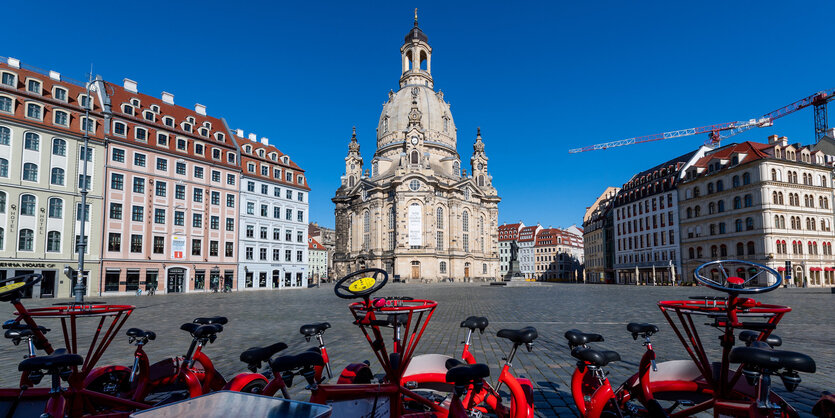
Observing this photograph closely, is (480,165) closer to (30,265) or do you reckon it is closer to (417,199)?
(417,199)

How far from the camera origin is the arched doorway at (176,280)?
129ft

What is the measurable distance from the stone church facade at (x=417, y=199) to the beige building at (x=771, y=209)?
33.9 m

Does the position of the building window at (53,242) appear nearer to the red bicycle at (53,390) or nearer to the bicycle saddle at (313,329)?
the red bicycle at (53,390)

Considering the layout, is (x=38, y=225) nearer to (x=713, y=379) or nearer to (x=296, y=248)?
(x=296, y=248)

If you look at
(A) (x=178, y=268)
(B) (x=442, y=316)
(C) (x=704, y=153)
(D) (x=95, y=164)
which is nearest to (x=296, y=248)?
(A) (x=178, y=268)

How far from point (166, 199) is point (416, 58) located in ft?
216

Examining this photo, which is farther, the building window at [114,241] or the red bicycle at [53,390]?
the building window at [114,241]

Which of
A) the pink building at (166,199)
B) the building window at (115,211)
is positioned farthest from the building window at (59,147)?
the building window at (115,211)

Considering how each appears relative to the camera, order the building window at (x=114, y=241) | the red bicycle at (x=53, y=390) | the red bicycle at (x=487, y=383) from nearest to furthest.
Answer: the red bicycle at (x=53, y=390) → the red bicycle at (x=487, y=383) → the building window at (x=114, y=241)

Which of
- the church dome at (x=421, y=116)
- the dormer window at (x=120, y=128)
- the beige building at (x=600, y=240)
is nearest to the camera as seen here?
the dormer window at (x=120, y=128)

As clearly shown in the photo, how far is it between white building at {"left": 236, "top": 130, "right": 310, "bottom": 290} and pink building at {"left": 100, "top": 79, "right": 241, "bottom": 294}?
1402mm

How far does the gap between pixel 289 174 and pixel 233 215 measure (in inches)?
361

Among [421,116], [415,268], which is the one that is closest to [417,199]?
[415,268]

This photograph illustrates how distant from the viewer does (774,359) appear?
237cm
